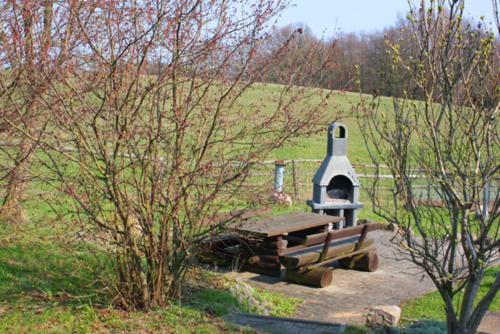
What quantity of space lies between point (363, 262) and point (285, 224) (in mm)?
1668

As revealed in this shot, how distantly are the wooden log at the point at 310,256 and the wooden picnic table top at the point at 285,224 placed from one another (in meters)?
0.36

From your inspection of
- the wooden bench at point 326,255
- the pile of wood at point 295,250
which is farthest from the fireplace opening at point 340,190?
the pile of wood at point 295,250

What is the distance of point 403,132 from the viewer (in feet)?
17.9

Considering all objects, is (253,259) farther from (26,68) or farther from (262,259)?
(26,68)

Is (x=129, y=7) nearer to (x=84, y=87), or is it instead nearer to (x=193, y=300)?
(x=84, y=87)

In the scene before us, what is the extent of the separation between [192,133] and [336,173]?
6.08 meters

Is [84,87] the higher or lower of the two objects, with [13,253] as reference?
higher

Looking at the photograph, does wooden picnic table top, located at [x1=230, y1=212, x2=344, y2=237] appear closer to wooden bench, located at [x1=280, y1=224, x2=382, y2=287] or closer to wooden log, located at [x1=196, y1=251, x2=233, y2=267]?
wooden bench, located at [x1=280, y1=224, x2=382, y2=287]

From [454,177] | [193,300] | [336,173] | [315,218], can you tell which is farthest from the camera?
[336,173]

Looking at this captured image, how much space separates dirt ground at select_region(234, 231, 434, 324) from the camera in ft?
27.5

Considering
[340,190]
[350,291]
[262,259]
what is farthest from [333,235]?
[340,190]

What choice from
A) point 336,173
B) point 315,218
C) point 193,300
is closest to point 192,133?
point 193,300

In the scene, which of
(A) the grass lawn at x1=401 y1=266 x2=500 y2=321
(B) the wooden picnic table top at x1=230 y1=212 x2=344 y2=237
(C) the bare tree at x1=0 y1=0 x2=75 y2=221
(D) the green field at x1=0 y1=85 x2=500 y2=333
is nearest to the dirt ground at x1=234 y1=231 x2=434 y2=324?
(A) the grass lawn at x1=401 y1=266 x2=500 y2=321

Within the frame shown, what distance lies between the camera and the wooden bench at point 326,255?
9.52 metres
